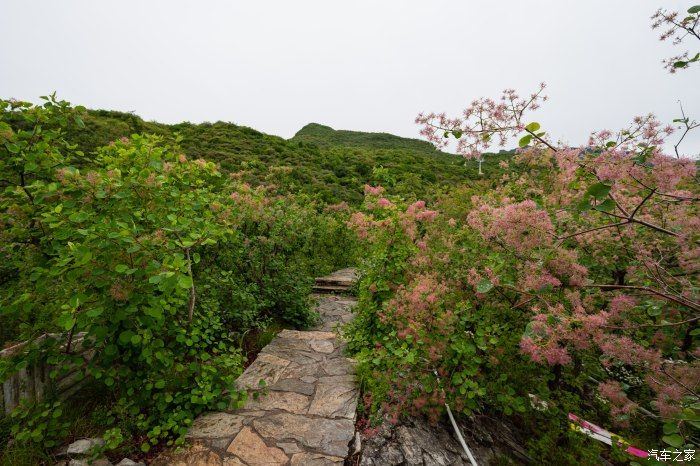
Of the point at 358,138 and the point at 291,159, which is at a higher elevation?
the point at 358,138

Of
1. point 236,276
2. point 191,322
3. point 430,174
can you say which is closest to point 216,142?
point 430,174

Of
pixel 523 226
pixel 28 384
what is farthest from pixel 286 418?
pixel 523 226

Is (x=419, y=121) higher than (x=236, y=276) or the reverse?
higher

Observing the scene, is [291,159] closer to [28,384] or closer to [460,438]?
[28,384]

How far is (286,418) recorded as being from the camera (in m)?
2.99

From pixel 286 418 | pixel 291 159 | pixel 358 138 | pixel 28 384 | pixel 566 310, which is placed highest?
pixel 358 138

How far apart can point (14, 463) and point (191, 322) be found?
4.50 ft

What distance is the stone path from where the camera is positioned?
2.53 meters

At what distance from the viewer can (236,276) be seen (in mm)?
4684

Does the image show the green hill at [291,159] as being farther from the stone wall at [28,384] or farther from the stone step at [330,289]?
the stone wall at [28,384]

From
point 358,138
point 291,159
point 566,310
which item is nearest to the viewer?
point 566,310

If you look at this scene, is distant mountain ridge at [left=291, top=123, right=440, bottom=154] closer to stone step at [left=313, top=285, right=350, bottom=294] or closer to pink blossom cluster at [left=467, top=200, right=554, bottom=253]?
stone step at [left=313, top=285, right=350, bottom=294]

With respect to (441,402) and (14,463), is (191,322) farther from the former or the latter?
(441,402)

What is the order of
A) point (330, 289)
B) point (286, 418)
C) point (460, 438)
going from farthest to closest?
point (330, 289), point (286, 418), point (460, 438)
